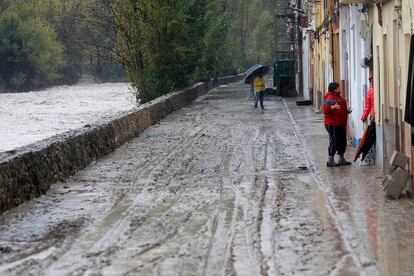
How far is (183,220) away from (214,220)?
376 mm

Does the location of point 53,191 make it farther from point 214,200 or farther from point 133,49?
point 133,49

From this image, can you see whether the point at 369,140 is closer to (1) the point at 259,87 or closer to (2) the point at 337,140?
(2) the point at 337,140

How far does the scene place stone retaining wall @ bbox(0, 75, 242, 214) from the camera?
13656 mm

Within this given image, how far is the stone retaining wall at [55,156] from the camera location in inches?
538

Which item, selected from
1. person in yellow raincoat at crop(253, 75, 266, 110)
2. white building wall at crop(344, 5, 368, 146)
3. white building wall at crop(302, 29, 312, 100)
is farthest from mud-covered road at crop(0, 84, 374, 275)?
white building wall at crop(302, 29, 312, 100)

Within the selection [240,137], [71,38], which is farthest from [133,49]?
[71,38]

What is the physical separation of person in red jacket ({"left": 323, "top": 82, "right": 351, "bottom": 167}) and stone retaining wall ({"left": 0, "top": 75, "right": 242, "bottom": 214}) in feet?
14.9

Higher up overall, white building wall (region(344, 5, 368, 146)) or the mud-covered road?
white building wall (region(344, 5, 368, 146))

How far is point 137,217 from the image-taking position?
12594 millimetres

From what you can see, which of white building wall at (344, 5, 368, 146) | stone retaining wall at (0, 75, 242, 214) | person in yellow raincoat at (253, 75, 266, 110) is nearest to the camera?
stone retaining wall at (0, 75, 242, 214)

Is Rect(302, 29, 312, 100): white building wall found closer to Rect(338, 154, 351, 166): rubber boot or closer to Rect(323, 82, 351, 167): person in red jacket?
Rect(338, 154, 351, 166): rubber boot

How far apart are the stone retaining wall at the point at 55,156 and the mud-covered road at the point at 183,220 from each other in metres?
0.22

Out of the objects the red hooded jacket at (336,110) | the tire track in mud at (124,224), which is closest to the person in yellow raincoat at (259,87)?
the red hooded jacket at (336,110)

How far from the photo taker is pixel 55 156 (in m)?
16.4
